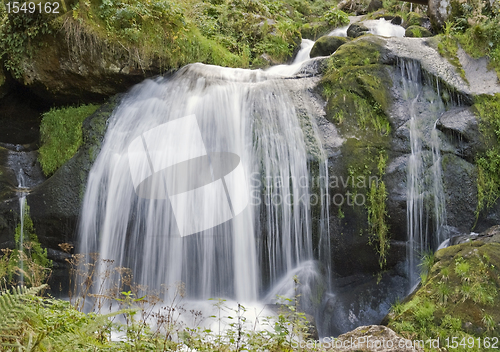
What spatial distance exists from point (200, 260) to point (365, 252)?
101 inches

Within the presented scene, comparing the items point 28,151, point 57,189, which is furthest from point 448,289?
point 28,151

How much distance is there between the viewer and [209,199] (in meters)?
Result: 6.25

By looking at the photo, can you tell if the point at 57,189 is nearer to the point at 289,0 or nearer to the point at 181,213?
the point at 181,213

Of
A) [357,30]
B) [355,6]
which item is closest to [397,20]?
[357,30]

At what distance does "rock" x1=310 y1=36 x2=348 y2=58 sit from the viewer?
8933 millimetres

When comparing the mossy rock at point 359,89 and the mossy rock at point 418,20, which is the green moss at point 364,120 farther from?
the mossy rock at point 418,20

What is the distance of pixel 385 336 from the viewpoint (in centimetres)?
375

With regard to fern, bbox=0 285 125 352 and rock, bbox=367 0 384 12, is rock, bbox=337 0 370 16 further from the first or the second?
fern, bbox=0 285 125 352

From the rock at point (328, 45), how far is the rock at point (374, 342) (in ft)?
21.9

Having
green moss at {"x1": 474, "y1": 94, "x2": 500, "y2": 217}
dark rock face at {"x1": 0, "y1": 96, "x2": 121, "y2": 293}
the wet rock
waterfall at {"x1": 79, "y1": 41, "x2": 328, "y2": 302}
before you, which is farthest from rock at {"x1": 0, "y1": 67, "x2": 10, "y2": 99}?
green moss at {"x1": 474, "y1": 94, "x2": 500, "y2": 217}

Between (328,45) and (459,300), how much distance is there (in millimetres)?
6376

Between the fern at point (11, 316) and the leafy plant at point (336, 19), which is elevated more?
the leafy plant at point (336, 19)

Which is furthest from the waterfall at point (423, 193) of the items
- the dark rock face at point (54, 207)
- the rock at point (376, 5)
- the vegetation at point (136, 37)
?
the rock at point (376, 5)

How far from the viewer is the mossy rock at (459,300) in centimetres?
407
